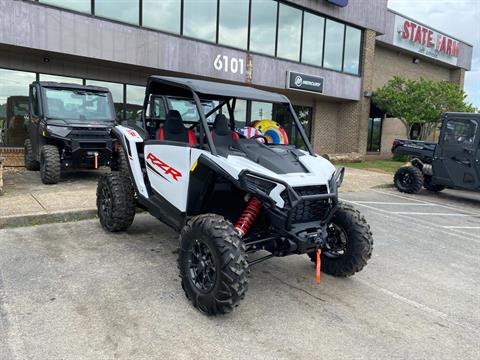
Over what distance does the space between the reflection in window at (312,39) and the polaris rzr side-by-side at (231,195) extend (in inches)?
530

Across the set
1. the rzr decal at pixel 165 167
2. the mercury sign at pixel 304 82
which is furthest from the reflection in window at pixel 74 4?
the rzr decal at pixel 165 167

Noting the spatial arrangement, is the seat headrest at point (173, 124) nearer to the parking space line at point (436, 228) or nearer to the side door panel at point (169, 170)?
the side door panel at point (169, 170)

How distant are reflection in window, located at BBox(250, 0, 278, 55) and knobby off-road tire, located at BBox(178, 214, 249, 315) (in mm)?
13018

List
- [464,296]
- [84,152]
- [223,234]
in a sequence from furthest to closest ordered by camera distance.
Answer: [84,152] < [464,296] < [223,234]

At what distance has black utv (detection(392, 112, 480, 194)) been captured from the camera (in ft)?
30.7

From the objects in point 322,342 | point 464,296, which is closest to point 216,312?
point 322,342

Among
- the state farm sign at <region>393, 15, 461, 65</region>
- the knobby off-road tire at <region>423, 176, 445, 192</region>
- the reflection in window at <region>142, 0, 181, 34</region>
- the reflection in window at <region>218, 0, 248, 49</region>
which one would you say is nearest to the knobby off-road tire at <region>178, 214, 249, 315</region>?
the knobby off-road tire at <region>423, 176, 445, 192</region>

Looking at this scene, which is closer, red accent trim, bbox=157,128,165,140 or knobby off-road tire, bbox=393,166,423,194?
red accent trim, bbox=157,128,165,140

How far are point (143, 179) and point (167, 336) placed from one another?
221 centimetres

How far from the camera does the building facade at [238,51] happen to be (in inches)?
433

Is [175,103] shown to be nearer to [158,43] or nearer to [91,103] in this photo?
[91,103]

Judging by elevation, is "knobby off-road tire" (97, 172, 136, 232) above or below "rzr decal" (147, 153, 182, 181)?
below

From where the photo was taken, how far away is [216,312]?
324 centimetres

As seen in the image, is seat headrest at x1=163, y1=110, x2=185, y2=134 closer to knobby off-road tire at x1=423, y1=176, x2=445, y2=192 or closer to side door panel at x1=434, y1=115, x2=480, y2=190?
side door panel at x1=434, y1=115, x2=480, y2=190
